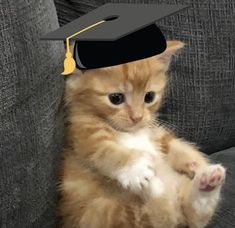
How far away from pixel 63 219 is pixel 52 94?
10.1 inches

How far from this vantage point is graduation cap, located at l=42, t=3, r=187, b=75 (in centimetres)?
96

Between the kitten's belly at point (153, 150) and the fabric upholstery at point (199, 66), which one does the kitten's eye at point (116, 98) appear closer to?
the kitten's belly at point (153, 150)

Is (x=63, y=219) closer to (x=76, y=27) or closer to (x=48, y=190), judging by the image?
(x=48, y=190)

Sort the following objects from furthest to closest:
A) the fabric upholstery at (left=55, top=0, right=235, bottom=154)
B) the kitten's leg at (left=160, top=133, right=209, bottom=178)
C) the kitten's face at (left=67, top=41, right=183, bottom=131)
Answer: the fabric upholstery at (left=55, top=0, right=235, bottom=154) < the kitten's leg at (left=160, top=133, right=209, bottom=178) < the kitten's face at (left=67, top=41, right=183, bottom=131)

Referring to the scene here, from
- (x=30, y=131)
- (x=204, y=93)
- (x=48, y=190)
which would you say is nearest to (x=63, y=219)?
(x=48, y=190)

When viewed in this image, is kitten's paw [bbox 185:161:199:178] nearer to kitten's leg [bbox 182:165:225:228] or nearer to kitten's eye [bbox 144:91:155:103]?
kitten's leg [bbox 182:165:225:228]

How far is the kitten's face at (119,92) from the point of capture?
3.48ft

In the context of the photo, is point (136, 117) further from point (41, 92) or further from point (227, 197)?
point (227, 197)

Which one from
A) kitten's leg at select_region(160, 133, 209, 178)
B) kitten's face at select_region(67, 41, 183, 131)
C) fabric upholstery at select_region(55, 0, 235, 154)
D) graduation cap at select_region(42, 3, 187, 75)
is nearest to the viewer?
graduation cap at select_region(42, 3, 187, 75)

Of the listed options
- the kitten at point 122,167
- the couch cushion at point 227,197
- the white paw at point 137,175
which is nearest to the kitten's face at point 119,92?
the kitten at point 122,167

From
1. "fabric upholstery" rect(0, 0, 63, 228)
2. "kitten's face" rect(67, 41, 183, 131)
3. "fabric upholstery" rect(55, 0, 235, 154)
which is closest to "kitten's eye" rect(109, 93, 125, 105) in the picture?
"kitten's face" rect(67, 41, 183, 131)

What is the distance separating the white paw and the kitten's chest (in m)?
0.07

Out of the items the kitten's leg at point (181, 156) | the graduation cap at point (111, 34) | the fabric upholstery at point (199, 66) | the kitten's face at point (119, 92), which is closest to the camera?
the graduation cap at point (111, 34)

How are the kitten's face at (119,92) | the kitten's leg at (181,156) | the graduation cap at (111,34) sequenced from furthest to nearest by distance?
1. the kitten's leg at (181,156)
2. the kitten's face at (119,92)
3. the graduation cap at (111,34)
